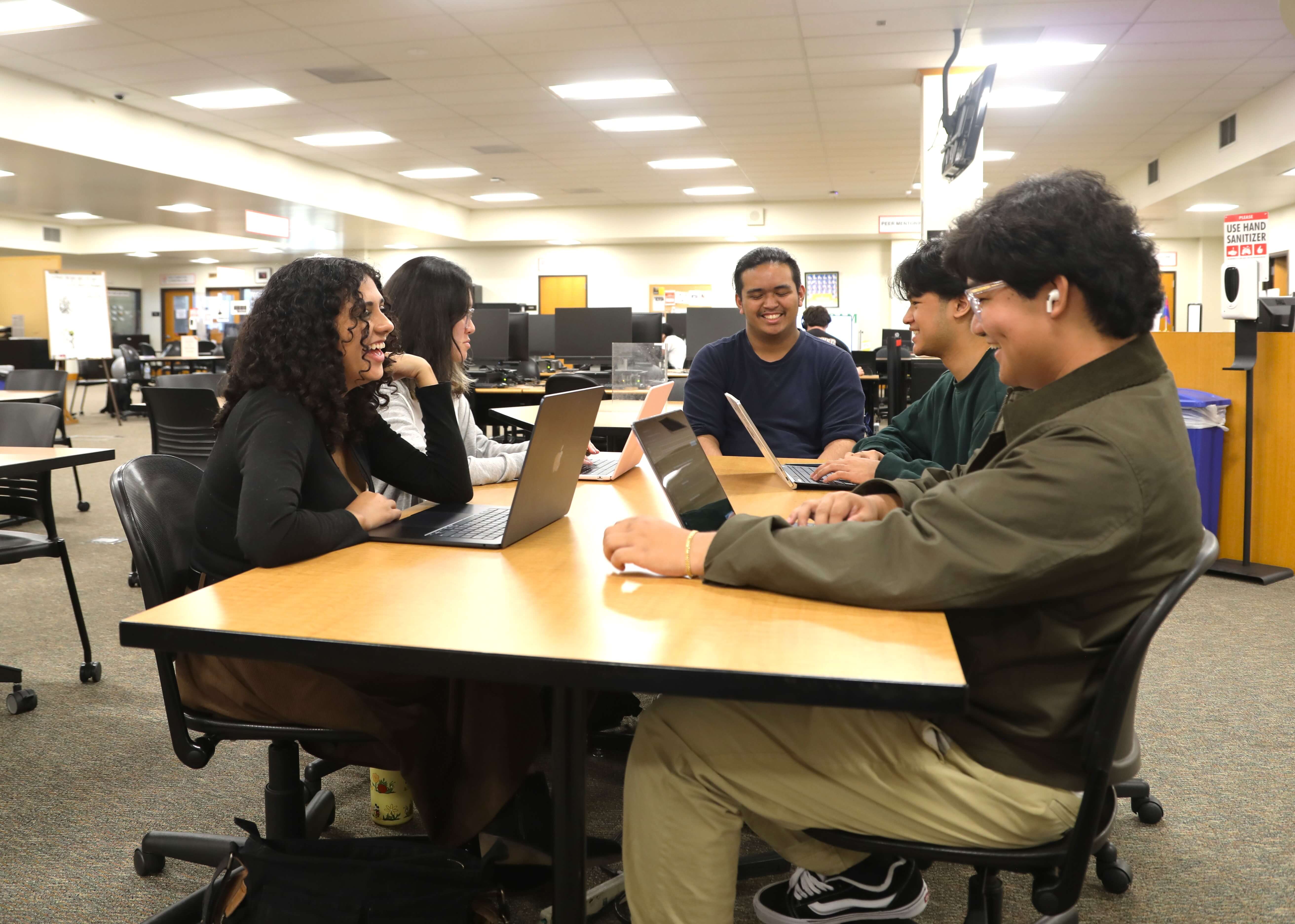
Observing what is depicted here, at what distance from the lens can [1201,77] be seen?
7.24 metres

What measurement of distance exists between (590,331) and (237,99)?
405 centimetres

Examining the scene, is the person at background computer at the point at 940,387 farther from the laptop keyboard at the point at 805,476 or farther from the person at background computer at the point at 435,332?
the person at background computer at the point at 435,332

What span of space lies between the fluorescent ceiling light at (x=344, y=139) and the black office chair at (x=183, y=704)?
27.7ft

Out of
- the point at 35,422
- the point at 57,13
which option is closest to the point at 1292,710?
the point at 35,422

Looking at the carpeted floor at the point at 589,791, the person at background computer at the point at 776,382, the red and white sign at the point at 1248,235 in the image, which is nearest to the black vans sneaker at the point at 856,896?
the carpeted floor at the point at 589,791

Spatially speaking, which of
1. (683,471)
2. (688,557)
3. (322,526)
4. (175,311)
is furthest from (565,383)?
(175,311)

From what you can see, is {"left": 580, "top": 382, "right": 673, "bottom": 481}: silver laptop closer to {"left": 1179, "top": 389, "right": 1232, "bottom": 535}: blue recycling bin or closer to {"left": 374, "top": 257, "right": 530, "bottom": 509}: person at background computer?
{"left": 374, "top": 257, "right": 530, "bottom": 509}: person at background computer

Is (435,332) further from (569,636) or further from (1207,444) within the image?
(1207,444)

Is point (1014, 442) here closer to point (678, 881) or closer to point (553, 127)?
point (678, 881)

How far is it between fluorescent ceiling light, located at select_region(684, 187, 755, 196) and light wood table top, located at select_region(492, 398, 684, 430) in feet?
29.0

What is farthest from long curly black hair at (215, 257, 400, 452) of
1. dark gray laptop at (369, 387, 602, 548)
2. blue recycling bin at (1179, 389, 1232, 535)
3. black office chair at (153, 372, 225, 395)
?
blue recycling bin at (1179, 389, 1232, 535)

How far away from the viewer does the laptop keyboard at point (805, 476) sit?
6.61 feet

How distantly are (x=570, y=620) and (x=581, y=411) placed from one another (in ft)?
1.99

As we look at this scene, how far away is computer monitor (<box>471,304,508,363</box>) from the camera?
21.7ft
